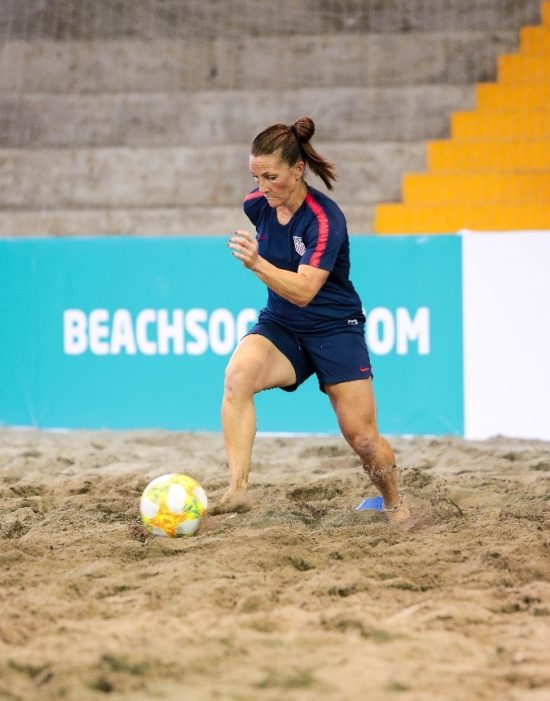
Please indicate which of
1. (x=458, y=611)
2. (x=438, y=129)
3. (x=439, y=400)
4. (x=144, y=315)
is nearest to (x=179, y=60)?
(x=438, y=129)

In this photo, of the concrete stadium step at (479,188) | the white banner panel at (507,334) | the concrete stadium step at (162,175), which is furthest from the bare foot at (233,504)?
the concrete stadium step at (162,175)

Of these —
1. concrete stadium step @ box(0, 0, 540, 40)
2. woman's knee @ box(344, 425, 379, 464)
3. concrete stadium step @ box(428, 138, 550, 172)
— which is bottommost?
woman's knee @ box(344, 425, 379, 464)

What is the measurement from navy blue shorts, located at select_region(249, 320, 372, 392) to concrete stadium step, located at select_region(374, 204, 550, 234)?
17.7 ft

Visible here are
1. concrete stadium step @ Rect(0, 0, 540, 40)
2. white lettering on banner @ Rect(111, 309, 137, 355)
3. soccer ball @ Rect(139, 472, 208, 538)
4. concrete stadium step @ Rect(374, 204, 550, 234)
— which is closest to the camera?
soccer ball @ Rect(139, 472, 208, 538)

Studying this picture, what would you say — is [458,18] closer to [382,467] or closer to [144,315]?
[144,315]

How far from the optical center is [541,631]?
314cm

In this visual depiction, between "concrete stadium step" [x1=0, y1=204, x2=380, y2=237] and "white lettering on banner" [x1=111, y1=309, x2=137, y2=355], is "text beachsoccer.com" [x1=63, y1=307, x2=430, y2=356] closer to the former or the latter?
"white lettering on banner" [x1=111, y1=309, x2=137, y2=355]

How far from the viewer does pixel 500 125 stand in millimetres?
10609

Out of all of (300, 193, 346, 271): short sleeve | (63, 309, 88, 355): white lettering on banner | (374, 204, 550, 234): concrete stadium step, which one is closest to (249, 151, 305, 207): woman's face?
(300, 193, 346, 271): short sleeve

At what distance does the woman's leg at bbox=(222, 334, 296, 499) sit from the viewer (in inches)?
182

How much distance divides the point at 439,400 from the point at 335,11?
18.7ft

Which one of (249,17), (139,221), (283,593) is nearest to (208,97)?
(249,17)

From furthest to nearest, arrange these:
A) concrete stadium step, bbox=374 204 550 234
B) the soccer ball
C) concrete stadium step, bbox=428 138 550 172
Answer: concrete stadium step, bbox=428 138 550 172
concrete stadium step, bbox=374 204 550 234
the soccer ball

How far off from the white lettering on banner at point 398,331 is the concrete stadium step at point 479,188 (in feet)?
9.47
